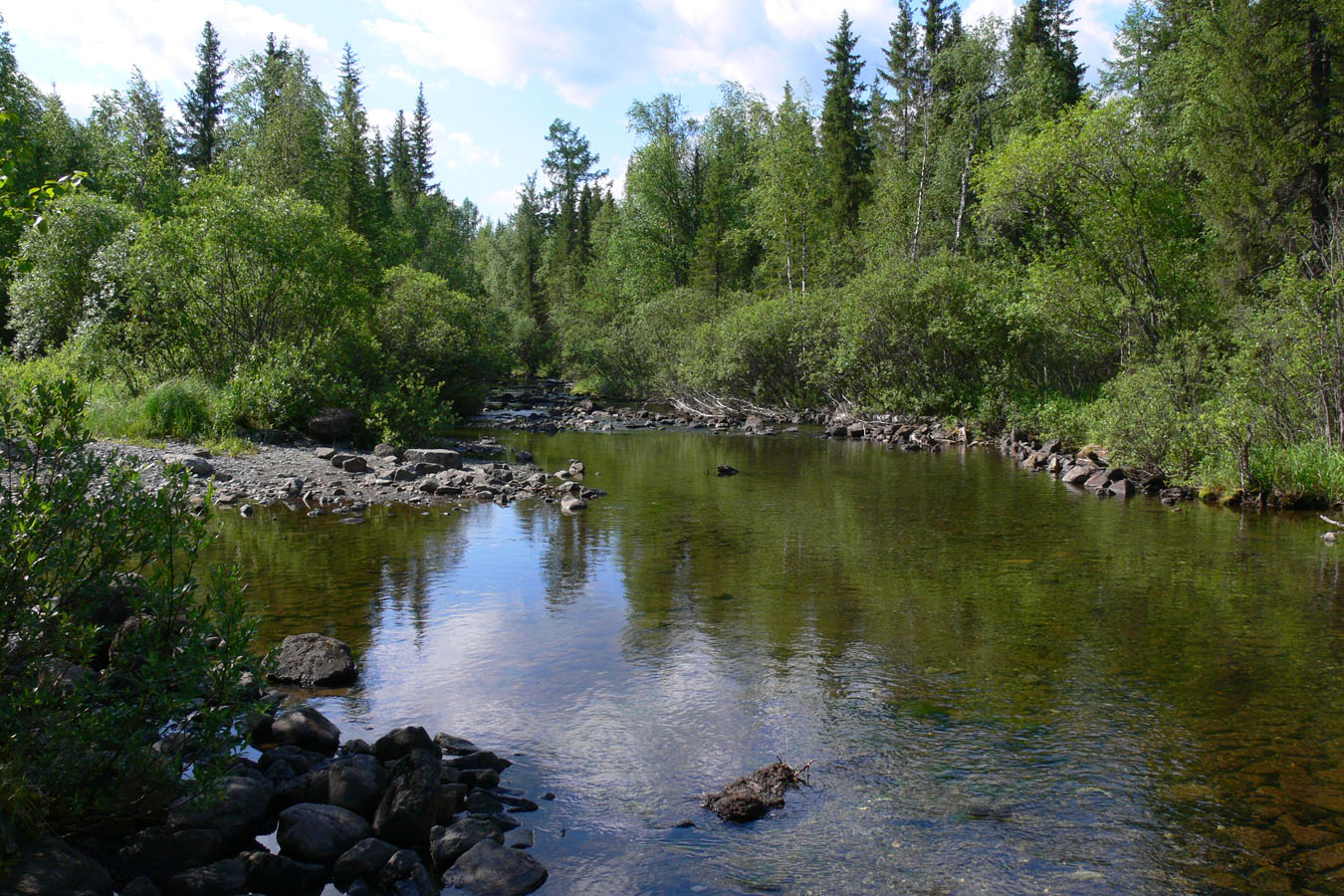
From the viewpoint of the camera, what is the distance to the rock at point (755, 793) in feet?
20.3

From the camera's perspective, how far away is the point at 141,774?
5230 mm

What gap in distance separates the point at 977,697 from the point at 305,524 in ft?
42.7

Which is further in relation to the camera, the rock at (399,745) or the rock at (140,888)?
the rock at (399,745)

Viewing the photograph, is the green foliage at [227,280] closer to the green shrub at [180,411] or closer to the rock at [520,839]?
the green shrub at [180,411]

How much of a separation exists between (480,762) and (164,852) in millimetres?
2250

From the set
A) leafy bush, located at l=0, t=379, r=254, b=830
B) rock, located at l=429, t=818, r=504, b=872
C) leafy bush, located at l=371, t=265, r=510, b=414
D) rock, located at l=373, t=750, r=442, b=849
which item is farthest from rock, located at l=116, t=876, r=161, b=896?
leafy bush, located at l=371, t=265, r=510, b=414

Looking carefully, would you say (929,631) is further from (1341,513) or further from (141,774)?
(1341,513)

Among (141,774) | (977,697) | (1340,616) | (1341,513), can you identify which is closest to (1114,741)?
(977,697)

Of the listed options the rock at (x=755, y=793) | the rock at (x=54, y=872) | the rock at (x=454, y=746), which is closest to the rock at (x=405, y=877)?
the rock at (x=54, y=872)

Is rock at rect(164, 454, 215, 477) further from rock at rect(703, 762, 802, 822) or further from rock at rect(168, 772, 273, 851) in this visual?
rock at rect(703, 762, 802, 822)

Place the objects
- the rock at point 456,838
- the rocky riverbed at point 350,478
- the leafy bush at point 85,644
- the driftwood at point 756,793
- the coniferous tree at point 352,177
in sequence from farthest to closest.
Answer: the coniferous tree at point 352,177 → the rocky riverbed at point 350,478 → the driftwood at point 756,793 → the rock at point 456,838 → the leafy bush at point 85,644

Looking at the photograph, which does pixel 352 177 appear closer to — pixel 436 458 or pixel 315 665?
pixel 436 458

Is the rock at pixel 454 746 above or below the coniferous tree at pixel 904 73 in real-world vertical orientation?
below

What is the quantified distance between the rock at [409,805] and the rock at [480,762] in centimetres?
75
